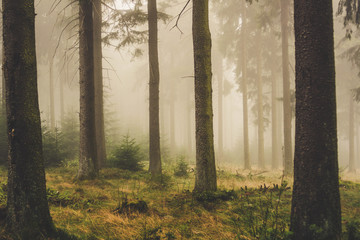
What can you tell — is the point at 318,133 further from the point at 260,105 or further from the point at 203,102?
the point at 260,105

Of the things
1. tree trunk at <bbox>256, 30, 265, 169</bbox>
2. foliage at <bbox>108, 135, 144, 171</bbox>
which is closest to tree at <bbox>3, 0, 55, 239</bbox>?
foliage at <bbox>108, 135, 144, 171</bbox>

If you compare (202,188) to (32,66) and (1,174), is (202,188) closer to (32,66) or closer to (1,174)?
(32,66)

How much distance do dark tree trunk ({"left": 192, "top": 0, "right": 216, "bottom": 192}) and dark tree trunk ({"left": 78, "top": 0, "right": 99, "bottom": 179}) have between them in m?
3.72

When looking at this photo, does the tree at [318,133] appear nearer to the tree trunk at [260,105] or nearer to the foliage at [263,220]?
the foliage at [263,220]

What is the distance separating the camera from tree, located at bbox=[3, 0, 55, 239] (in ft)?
9.62

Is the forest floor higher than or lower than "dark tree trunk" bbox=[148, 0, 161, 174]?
lower

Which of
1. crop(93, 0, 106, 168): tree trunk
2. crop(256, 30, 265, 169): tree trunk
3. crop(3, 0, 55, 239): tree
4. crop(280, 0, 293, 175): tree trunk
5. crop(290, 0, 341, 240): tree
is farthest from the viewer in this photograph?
crop(256, 30, 265, 169): tree trunk

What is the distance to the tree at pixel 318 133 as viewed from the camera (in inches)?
120

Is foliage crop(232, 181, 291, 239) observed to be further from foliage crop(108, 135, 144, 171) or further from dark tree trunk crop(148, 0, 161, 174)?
foliage crop(108, 135, 144, 171)

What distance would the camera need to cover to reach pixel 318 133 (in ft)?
10.1

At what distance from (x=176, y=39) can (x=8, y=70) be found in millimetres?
24483

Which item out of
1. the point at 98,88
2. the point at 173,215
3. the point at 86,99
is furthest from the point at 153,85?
the point at 173,215

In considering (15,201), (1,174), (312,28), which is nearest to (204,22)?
(312,28)

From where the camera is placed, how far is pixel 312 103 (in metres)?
3.12
